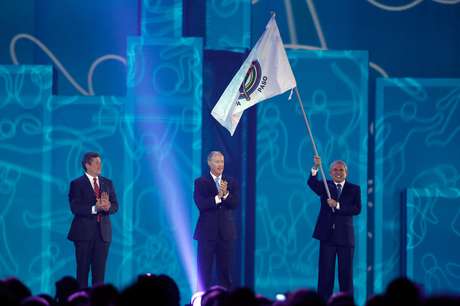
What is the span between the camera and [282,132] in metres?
9.04

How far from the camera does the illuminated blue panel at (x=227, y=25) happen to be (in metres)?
9.02

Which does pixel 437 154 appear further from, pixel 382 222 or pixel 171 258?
pixel 171 258

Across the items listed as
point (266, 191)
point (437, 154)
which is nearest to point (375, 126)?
point (437, 154)

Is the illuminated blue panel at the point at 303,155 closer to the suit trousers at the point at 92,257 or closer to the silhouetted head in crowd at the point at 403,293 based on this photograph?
the suit trousers at the point at 92,257

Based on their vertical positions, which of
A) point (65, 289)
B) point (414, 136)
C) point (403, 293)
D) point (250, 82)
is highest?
point (250, 82)

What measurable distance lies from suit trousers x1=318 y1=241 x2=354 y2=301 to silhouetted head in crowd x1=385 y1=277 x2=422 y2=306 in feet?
12.3

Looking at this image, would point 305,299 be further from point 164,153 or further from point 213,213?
point 164,153

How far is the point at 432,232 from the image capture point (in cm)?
902

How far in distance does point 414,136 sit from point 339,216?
1737mm

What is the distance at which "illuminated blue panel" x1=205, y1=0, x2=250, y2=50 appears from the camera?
29.6ft

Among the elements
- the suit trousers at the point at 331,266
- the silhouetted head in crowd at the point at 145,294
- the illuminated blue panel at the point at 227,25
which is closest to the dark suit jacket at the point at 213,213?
the suit trousers at the point at 331,266

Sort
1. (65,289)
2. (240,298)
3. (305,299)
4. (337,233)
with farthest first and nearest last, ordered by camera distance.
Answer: (337,233), (65,289), (240,298), (305,299)

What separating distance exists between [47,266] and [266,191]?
2167 millimetres

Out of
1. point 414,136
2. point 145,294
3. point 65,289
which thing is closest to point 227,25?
point 414,136
